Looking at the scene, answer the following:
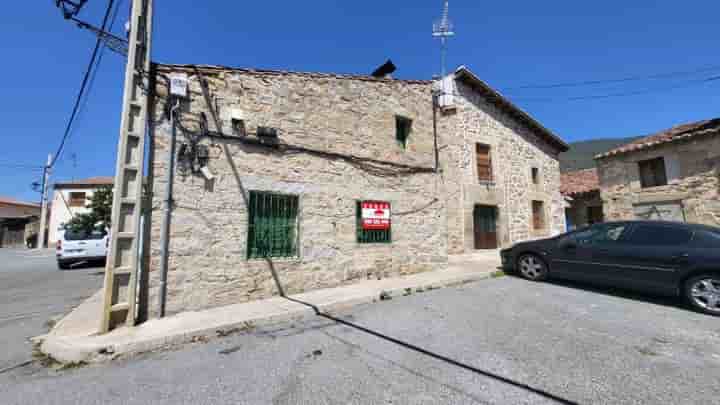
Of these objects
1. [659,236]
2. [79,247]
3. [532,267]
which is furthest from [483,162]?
[79,247]

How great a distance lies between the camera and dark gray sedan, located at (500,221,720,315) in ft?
14.4

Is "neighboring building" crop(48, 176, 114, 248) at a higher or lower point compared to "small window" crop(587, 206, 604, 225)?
higher

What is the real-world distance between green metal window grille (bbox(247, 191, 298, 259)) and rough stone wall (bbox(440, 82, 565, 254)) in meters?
6.30

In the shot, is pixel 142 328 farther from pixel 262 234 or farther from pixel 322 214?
pixel 322 214

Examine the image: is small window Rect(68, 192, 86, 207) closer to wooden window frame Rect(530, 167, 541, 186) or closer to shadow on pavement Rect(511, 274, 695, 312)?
shadow on pavement Rect(511, 274, 695, 312)

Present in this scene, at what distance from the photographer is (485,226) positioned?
11875 millimetres

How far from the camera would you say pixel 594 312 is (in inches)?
171

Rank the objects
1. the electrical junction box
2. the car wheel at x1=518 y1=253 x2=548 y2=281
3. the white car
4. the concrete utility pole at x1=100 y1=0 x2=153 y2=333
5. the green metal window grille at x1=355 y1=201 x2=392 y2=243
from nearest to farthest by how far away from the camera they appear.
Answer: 1. the concrete utility pole at x1=100 y1=0 x2=153 y2=333
2. the electrical junction box
3. the car wheel at x1=518 y1=253 x2=548 y2=281
4. the green metal window grille at x1=355 y1=201 x2=392 y2=243
5. the white car

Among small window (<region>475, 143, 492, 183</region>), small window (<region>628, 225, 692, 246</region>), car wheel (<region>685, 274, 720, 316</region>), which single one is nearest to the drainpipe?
small window (<region>628, 225, 692, 246</region>)

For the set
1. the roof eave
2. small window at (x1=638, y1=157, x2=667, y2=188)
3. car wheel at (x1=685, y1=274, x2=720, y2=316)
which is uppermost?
the roof eave

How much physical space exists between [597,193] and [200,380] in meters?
20.4

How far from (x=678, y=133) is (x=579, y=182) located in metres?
6.19

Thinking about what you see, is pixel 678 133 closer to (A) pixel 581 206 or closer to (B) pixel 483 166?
(A) pixel 581 206

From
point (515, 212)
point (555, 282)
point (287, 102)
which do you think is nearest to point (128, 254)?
point (287, 102)
